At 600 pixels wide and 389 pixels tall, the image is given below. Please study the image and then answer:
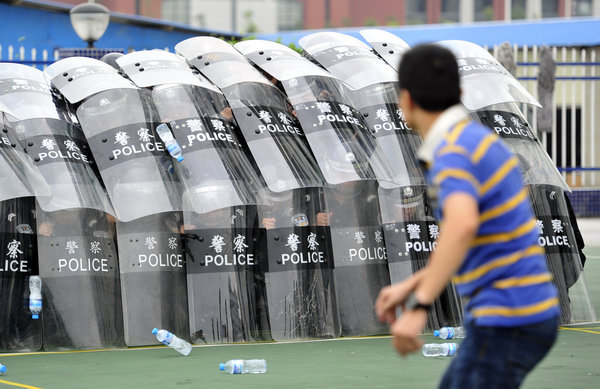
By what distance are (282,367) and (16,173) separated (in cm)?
250

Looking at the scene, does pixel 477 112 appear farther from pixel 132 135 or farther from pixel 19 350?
pixel 19 350

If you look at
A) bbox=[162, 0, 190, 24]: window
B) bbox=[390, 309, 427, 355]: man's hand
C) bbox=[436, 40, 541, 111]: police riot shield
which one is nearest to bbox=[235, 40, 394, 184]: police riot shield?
bbox=[436, 40, 541, 111]: police riot shield

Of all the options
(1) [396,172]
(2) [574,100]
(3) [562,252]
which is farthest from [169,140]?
(2) [574,100]

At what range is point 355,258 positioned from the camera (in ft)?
30.4

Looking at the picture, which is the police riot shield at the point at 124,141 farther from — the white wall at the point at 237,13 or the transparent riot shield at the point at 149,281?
the white wall at the point at 237,13

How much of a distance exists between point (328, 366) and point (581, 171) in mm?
14625

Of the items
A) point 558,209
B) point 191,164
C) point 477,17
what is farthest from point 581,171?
point 477,17

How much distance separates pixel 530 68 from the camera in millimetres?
21859

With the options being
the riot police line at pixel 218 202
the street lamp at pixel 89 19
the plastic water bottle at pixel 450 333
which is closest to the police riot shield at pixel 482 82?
the riot police line at pixel 218 202

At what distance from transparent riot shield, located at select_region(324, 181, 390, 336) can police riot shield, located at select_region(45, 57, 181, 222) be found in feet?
4.35

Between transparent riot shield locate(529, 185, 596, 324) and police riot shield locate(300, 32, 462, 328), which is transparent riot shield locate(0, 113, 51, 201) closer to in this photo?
police riot shield locate(300, 32, 462, 328)

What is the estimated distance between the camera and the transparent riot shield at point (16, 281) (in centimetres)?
840

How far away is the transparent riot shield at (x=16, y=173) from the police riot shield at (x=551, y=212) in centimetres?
372

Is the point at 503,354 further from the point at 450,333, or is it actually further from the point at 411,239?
the point at 411,239
